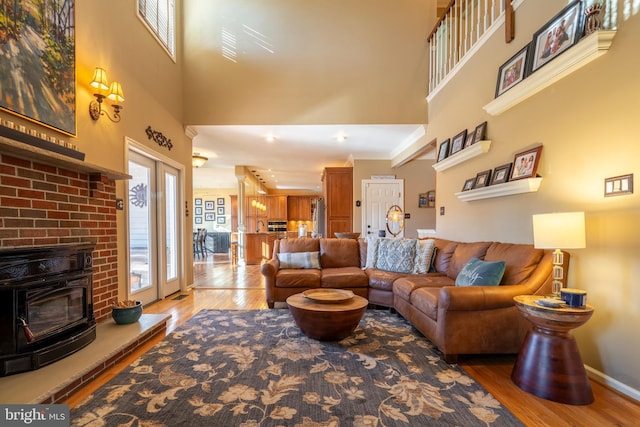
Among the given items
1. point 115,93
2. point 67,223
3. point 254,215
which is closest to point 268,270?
point 67,223

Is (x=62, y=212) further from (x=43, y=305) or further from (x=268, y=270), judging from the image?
(x=268, y=270)

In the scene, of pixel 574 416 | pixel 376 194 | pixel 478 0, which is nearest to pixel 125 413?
pixel 574 416

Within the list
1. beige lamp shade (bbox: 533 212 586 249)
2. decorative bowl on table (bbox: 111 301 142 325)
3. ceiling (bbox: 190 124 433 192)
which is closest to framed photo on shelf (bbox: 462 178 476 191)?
beige lamp shade (bbox: 533 212 586 249)

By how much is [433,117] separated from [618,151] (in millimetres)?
2822

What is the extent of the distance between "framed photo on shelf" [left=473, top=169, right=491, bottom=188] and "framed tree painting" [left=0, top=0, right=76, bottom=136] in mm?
4000

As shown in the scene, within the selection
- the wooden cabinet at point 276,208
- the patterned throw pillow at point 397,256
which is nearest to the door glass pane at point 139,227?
the patterned throw pillow at point 397,256

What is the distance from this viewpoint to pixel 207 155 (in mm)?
6445

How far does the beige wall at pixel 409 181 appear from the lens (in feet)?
21.1

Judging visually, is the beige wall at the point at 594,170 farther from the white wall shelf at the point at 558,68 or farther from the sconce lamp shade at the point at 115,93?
the sconce lamp shade at the point at 115,93

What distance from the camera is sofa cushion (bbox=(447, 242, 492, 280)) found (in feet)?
9.37

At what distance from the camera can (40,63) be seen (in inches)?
81.5

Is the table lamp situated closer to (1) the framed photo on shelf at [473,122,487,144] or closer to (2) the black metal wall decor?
(1) the framed photo on shelf at [473,122,487,144]

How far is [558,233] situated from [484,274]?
71cm

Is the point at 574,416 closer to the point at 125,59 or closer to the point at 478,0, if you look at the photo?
the point at 478,0
